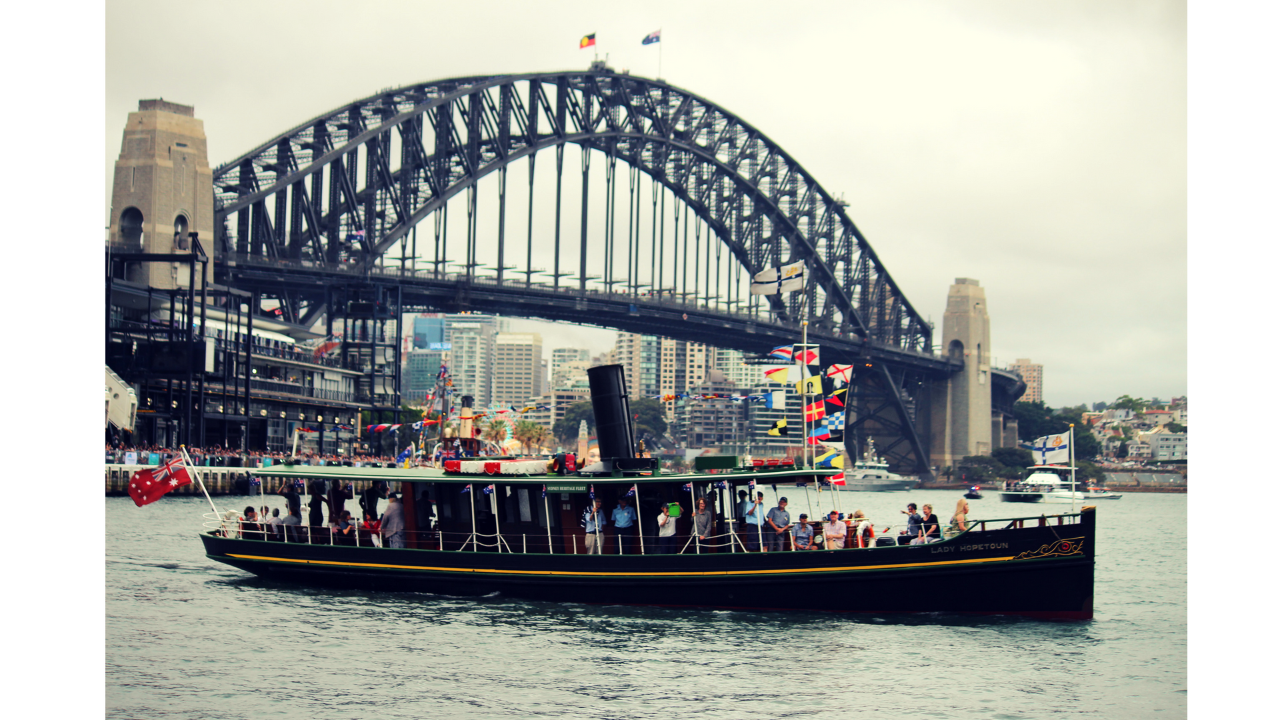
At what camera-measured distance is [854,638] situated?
18.9 m

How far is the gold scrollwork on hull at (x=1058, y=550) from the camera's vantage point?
64.0ft

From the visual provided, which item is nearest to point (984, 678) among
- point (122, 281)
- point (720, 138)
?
point (122, 281)

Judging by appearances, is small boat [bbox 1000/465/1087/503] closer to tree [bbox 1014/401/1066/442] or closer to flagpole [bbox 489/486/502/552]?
tree [bbox 1014/401/1066/442]

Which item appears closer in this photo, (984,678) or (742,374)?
(984,678)

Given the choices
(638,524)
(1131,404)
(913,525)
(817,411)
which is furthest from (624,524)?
(1131,404)

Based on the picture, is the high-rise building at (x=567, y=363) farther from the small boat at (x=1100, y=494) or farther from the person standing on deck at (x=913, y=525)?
the person standing on deck at (x=913, y=525)

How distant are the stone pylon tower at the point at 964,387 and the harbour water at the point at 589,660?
7752 cm

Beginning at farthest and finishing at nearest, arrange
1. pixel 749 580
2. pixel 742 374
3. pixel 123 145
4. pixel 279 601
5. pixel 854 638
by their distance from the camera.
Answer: pixel 742 374 < pixel 123 145 < pixel 279 601 < pixel 749 580 < pixel 854 638

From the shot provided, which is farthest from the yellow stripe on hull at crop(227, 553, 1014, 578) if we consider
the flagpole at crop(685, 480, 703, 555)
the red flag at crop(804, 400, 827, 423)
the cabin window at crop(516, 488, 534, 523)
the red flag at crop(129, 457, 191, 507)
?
the red flag at crop(129, 457, 191, 507)

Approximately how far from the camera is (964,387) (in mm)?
101688

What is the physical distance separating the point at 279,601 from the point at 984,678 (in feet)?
39.3

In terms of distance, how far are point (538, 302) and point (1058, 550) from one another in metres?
58.7

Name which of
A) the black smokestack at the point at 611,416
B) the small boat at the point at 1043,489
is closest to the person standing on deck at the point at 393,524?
the black smokestack at the point at 611,416

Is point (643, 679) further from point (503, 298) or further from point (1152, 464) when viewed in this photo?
point (503, 298)
